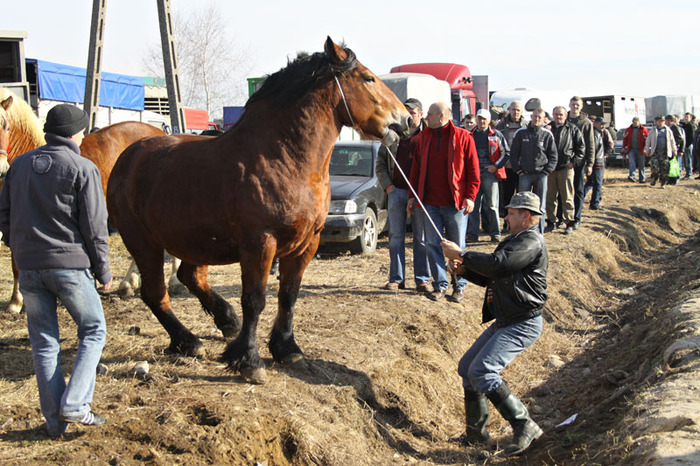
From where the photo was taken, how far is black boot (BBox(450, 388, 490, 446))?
5699 mm

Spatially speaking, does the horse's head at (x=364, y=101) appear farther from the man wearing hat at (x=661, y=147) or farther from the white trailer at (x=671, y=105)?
the white trailer at (x=671, y=105)

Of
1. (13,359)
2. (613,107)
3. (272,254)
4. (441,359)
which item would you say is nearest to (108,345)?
(13,359)

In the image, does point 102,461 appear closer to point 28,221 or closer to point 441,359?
point 28,221

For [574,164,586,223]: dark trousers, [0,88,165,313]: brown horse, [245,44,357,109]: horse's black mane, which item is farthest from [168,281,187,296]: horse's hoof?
[574,164,586,223]: dark trousers

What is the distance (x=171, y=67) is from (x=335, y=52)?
10.1 metres

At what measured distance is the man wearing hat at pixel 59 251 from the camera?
434cm

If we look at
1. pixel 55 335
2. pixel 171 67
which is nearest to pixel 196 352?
pixel 55 335

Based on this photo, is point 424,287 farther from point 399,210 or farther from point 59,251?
point 59,251

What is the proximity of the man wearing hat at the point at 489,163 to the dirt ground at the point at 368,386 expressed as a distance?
2199 mm

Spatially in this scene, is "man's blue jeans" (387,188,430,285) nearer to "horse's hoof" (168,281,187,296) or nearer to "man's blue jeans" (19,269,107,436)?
"horse's hoof" (168,281,187,296)

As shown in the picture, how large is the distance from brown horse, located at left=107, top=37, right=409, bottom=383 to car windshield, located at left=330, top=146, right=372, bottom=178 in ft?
22.6

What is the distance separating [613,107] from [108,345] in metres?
34.4

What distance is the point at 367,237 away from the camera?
39.7 feet

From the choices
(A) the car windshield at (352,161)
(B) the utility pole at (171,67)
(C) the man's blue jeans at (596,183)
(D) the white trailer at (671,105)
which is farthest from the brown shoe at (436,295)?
(D) the white trailer at (671,105)
